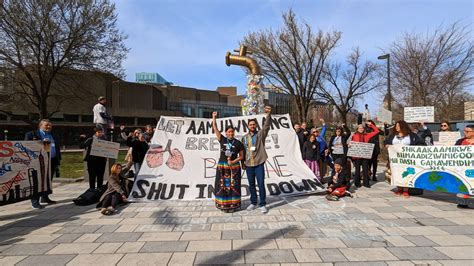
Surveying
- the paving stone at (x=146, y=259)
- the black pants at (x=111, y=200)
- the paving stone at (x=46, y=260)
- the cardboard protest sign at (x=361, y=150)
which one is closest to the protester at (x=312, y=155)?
the cardboard protest sign at (x=361, y=150)


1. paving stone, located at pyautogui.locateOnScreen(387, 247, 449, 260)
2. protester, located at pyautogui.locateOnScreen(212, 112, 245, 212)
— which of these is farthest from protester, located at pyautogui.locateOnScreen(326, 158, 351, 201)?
paving stone, located at pyautogui.locateOnScreen(387, 247, 449, 260)

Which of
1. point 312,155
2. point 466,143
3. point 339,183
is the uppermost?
point 466,143

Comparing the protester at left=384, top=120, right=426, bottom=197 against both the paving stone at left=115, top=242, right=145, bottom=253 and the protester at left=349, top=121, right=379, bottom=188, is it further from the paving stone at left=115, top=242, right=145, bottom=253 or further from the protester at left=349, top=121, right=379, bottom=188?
the paving stone at left=115, top=242, right=145, bottom=253

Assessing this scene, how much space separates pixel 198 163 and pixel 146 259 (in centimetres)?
403

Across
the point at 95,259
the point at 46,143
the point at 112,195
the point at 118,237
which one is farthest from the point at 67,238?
the point at 46,143

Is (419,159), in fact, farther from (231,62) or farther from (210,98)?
(210,98)

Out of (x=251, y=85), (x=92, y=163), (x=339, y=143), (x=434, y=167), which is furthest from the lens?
(x=251, y=85)

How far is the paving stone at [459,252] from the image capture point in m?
3.65

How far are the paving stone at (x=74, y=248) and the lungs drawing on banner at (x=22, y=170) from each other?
7.40 ft

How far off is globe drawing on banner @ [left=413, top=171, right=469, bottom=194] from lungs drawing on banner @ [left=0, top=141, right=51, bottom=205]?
8.16 metres

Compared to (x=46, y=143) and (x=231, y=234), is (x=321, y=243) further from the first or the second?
(x=46, y=143)

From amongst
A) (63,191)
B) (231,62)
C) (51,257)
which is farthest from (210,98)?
(51,257)

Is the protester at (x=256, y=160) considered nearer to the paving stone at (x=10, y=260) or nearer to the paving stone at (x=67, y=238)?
the paving stone at (x=67, y=238)

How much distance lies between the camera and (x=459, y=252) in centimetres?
381
